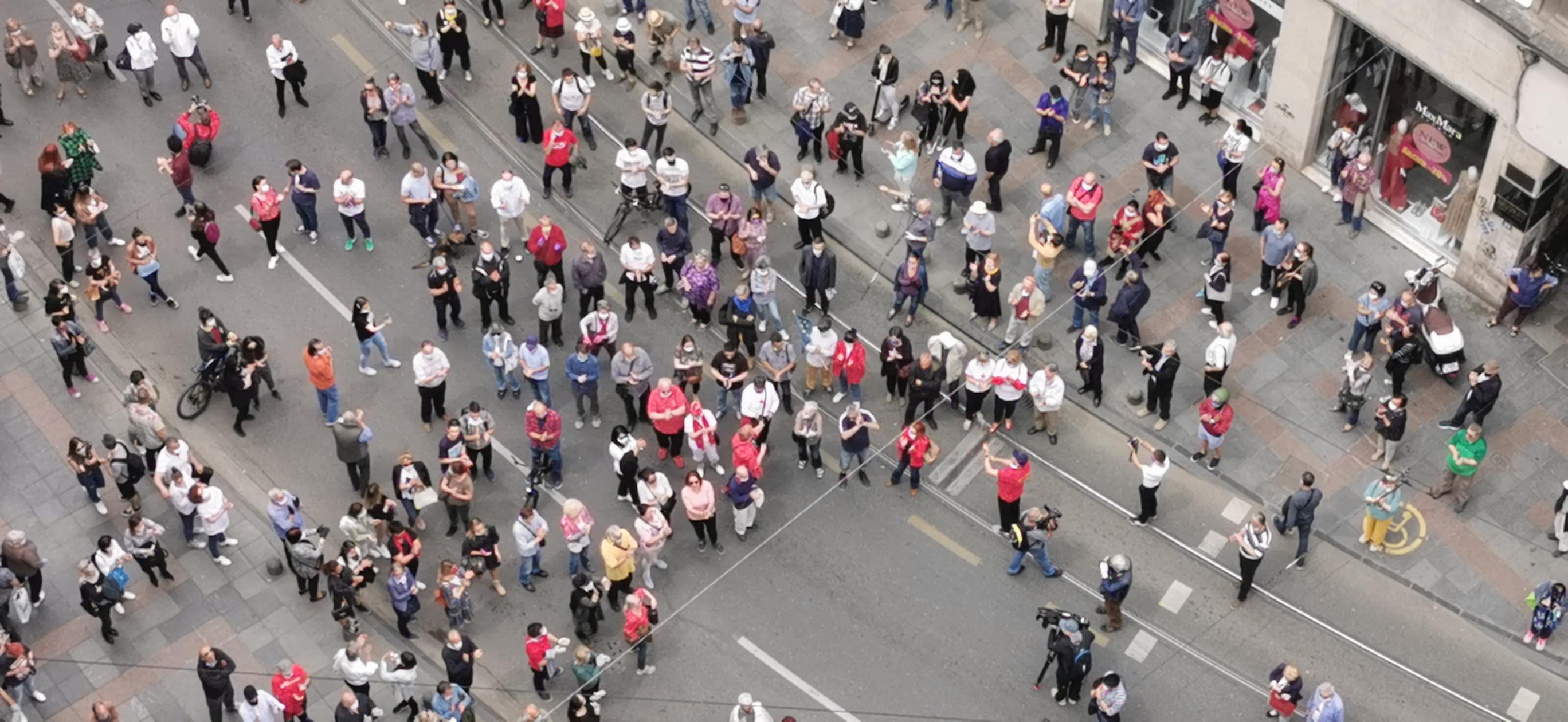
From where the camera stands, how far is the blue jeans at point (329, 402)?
3534cm

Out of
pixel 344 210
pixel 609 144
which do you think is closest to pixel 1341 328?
pixel 609 144

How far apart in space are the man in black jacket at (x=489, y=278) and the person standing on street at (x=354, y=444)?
9.09 ft

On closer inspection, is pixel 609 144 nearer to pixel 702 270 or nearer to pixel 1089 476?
pixel 702 270

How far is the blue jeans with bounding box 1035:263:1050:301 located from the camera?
3666 cm

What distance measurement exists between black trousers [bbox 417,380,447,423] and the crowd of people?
68 mm

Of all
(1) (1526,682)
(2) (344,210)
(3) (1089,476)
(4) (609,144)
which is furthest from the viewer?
(4) (609,144)

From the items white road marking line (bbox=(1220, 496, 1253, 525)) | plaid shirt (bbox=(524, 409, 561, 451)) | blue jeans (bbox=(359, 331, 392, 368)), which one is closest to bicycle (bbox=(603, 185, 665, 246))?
blue jeans (bbox=(359, 331, 392, 368))

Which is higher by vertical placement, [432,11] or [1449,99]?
[1449,99]

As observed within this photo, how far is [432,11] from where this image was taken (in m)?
42.1

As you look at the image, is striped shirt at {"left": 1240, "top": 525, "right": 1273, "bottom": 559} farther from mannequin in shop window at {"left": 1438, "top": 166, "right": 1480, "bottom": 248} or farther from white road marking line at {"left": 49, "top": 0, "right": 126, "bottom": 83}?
white road marking line at {"left": 49, "top": 0, "right": 126, "bottom": 83}

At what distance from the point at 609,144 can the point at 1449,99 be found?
531 inches

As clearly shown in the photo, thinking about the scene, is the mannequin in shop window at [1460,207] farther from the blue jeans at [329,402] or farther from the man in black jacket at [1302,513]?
the blue jeans at [329,402]

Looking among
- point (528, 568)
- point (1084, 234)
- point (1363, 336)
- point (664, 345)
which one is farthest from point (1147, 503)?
point (528, 568)

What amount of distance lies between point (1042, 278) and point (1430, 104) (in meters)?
6.47
